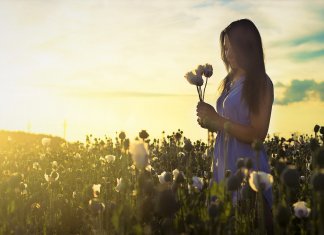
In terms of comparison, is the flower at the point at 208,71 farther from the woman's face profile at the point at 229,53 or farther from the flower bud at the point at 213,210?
the flower bud at the point at 213,210

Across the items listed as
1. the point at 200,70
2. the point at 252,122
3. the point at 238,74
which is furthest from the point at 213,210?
the point at 238,74

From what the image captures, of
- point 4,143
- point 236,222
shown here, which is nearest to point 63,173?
point 236,222

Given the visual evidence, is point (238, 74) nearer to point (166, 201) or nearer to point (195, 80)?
point (195, 80)

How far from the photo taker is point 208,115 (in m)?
4.68

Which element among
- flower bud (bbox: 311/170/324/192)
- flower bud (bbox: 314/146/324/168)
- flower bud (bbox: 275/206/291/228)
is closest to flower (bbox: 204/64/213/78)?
flower bud (bbox: 314/146/324/168)

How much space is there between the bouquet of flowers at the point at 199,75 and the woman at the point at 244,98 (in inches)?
17.5

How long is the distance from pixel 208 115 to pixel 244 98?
0.64 metres

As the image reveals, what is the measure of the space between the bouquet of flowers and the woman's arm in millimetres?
142

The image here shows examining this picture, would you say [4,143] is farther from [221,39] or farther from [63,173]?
[221,39]

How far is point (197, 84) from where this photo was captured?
457 centimetres

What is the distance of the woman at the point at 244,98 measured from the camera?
4996mm

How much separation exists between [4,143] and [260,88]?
45.6 ft

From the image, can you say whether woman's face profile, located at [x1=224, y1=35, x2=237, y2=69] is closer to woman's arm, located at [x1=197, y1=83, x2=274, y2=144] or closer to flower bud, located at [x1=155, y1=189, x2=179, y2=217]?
woman's arm, located at [x1=197, y1=83, x2=274, y2=144]

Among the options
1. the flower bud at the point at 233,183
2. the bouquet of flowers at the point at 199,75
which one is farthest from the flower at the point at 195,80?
the flower bud at the point at 233,183
